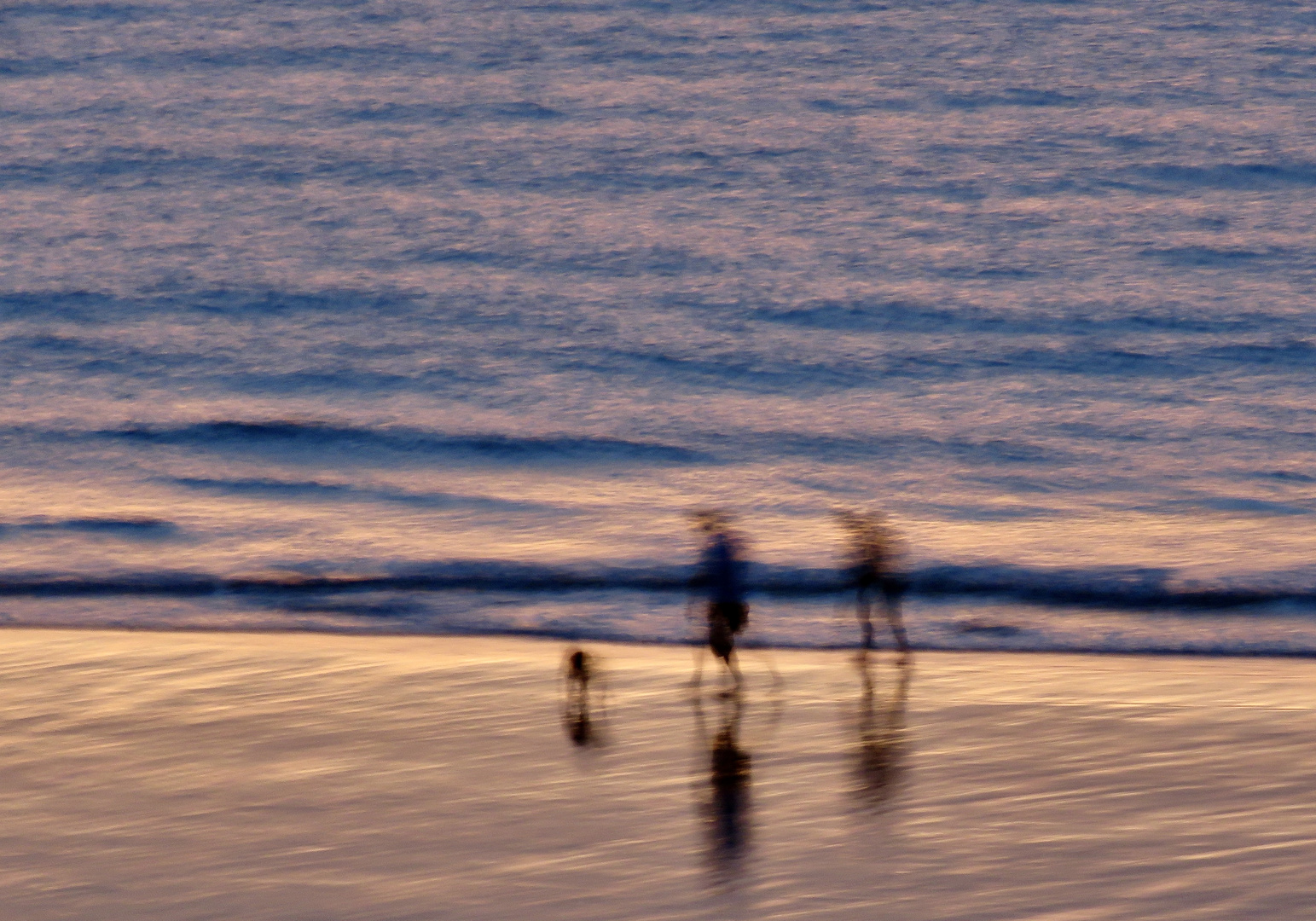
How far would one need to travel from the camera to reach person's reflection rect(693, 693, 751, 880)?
26.4 ft

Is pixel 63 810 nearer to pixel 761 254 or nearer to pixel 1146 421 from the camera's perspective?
pixel 1146 421

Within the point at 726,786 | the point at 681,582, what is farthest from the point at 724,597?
the point at 681,582

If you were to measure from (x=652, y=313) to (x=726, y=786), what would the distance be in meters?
16.1

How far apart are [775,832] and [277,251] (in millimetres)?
20463

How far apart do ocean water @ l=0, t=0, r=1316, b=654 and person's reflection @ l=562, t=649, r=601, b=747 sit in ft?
9.38

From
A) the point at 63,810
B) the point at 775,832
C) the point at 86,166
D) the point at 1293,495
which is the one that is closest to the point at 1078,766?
the point at 775,832

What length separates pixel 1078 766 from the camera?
9.16m

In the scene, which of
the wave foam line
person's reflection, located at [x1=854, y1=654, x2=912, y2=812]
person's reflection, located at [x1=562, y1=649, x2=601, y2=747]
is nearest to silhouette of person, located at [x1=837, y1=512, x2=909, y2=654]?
person's reflection, located at [x1=854, y1=654, x2=912, y2=812]

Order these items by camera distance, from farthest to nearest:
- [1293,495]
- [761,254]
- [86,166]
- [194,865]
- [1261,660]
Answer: [86,166] < [761,254] < [1293,495] < [1261,660] < [194,865]

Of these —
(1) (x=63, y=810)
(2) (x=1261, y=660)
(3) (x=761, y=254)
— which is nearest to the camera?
(1) (x=63, y=810)

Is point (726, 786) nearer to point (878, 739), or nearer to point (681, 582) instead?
point (878, 739)

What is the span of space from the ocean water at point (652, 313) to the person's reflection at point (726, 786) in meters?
2.84

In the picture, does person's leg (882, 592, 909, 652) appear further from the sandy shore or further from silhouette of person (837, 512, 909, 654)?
the sandy shore

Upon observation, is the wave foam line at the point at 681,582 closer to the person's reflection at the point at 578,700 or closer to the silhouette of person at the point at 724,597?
the silhouette of person at the point at 724,597
